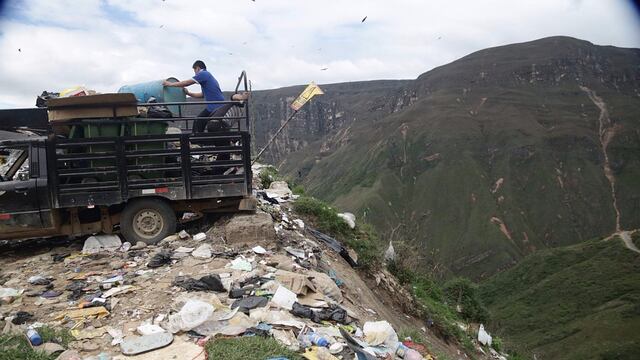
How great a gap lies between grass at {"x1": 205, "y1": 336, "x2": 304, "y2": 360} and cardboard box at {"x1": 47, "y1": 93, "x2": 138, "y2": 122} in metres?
3.90

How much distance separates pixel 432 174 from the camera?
294ft

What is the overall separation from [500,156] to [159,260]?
9283cm

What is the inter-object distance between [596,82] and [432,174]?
59.7 meters

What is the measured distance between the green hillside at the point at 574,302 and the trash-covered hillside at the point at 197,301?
85.8 feet

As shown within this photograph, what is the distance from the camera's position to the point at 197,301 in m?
4.27

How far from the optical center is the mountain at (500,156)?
72562 mm

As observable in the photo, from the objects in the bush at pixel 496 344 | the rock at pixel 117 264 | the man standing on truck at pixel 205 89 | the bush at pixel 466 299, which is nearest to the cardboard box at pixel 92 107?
the man standing on truck at pixel 205 89

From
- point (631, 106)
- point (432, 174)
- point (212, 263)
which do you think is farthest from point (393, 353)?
point (631, 106)

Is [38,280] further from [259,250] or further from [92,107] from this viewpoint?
[259,250]

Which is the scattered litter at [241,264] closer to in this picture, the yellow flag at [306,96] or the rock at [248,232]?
the rock at [248,232]

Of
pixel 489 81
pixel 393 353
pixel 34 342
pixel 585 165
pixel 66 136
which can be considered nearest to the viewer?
pixel 34 342

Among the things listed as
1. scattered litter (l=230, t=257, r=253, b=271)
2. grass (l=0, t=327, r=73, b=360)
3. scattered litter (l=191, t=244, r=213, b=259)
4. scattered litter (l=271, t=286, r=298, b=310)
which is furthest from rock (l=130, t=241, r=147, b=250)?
scattered litter (l=271, t=286, r=298, b=310)

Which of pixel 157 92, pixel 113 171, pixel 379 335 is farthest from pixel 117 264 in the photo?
pixel 379 335

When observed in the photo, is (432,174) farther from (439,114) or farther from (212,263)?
(212,263)
